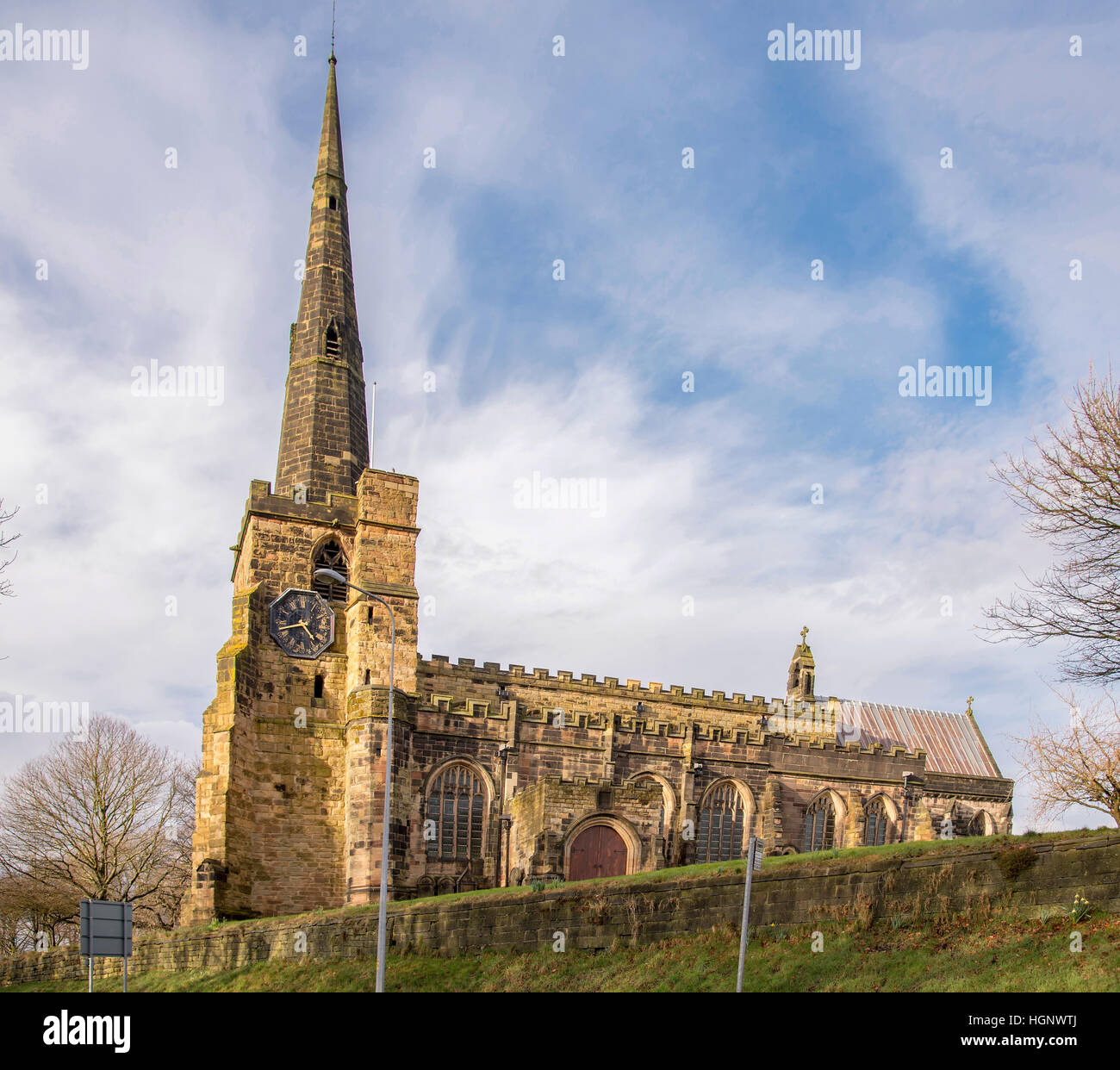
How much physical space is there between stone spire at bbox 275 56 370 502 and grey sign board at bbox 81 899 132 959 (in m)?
21.5

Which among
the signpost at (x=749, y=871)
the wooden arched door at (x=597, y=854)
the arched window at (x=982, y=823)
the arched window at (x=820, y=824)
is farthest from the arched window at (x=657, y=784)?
the signpost at (x=749, y=871)

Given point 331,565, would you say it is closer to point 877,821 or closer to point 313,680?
point 313,680

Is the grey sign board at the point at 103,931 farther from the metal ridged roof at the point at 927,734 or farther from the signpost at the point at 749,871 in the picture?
the metal ridged roof at the point at 927,734

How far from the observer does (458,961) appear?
26969 mm

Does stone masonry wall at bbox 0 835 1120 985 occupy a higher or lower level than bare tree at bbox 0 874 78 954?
higher

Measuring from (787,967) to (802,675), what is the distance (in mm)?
31043

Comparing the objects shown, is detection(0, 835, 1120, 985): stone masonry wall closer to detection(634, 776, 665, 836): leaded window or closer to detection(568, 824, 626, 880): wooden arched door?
Answer: detection(568, 824, 626, 880): wooden arched door

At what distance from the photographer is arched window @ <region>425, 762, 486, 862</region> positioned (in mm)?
36750

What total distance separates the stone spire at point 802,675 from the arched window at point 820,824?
989 cm

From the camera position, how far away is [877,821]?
43438mm

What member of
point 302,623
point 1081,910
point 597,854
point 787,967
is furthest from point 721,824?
point 1081,910

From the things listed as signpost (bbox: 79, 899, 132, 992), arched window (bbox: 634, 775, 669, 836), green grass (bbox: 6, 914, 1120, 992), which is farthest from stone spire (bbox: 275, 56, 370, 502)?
signpost (bbox: 79, 899, 132, 992)
